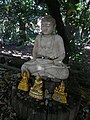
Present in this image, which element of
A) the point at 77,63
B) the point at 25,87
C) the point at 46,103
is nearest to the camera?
the point at 46,103

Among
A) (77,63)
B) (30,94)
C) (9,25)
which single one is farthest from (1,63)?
(9,25)

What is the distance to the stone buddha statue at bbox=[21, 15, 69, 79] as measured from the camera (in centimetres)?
322

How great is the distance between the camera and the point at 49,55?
3.32 metres

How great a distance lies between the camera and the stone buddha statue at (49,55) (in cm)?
322

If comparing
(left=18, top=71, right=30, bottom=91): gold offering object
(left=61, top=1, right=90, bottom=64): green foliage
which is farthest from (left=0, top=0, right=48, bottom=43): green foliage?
(left=18, top=71, right=30, bottom=91): gold offering object

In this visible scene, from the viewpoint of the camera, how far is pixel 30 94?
2973 millimetres

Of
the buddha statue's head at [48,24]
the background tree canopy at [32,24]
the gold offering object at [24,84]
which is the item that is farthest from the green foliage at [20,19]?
the gold offering object at [24,84]

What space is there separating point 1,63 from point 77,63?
1827 millimetres

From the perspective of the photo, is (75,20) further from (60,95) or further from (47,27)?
(60,95)

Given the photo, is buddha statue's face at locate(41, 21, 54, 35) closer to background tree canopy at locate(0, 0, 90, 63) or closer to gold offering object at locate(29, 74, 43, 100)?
gold offering object at locate(29, 74, 43, 100)

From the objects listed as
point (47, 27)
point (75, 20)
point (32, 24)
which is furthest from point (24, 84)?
point (32, 24)

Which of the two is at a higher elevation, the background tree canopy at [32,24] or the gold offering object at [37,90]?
the background tree canopy at [32,24]

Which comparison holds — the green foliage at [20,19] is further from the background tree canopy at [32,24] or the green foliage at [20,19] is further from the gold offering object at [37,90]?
the gold offering object at [37,90]

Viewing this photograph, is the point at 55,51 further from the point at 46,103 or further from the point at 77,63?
the point at 77,63
